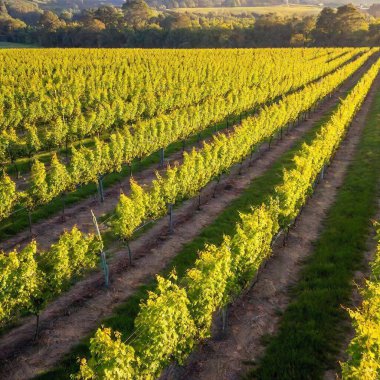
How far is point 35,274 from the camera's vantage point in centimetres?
1465

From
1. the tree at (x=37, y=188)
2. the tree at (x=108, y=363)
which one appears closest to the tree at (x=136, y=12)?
the tree at (x=37, y=188)

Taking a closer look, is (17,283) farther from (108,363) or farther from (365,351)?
(365,351)

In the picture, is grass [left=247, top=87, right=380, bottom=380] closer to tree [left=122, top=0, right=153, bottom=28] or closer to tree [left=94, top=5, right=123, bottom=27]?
tree [left=94, top=5, right=123, bottom=27]

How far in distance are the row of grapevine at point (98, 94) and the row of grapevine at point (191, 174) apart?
25.9ft

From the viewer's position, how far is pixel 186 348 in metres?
12.7

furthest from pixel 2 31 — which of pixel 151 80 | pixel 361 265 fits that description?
pixel 361 265

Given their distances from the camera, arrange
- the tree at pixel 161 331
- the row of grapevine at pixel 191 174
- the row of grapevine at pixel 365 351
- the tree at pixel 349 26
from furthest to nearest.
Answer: the tree at pixel 349 26 < the row of grapevine at pixel 191 174 < the tree at pixel 161 331 < the row of grapevine at pixel 365 351

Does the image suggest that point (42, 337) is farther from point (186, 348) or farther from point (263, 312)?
point (263, 312)

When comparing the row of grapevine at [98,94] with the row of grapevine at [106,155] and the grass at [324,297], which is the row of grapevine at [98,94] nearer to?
the row of grapevine at [106,155]

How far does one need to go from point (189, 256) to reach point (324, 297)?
6871 mm

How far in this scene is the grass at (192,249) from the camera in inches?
568

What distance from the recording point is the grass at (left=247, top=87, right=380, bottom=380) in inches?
546

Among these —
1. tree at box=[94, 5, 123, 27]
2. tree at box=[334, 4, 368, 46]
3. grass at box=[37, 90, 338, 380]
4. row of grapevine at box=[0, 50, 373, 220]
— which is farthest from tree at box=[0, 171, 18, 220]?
tree at box=[94, 5, 123, 27]

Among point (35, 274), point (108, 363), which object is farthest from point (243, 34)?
point (108, 363)
